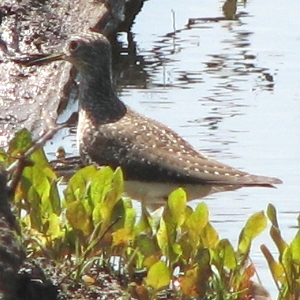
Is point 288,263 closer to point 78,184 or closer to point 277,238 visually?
point 277,238

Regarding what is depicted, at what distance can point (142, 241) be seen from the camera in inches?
201

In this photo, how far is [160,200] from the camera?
680 centimetres

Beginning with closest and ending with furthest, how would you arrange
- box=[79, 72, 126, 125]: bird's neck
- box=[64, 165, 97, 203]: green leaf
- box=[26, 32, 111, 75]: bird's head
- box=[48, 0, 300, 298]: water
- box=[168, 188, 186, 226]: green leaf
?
box=[168, 188, 186, 226]: green leaf, box=[64, 165, 97, 203]: green leaf, box=[79, 72, 126, 125]: bird's neck, box=[48, 0, 300, 298]: water, box=[26, 32, 111, 75]: bird's head

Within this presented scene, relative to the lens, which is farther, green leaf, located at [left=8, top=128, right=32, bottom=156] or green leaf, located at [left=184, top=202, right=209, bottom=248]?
green leaf, located at [left=8, top=128, right=32, bottom=156]

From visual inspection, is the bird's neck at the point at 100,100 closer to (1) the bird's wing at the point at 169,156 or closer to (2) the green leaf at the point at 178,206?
(1) the bird's wing at the point at 169,156

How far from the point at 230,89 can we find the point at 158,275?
16.4 ft

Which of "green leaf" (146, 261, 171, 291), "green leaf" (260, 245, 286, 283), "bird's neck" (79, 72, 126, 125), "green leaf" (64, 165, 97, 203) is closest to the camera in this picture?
"green leaf" (146, 261, 171, 291)

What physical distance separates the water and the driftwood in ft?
1.17

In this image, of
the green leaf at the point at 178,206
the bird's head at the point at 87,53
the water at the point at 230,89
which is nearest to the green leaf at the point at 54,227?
the green leaf at the point at 178,206

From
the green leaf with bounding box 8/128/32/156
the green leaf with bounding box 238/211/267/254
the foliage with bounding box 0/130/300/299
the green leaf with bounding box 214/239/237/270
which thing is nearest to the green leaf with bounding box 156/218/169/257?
the foliage with bounding box 0/130/300/299

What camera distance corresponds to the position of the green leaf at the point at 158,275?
187 inches

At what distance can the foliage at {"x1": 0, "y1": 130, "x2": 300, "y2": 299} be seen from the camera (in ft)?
16.1

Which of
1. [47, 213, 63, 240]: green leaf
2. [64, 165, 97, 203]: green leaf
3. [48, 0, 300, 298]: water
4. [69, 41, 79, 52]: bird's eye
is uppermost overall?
[64, 165, 97, 203]: green leaf

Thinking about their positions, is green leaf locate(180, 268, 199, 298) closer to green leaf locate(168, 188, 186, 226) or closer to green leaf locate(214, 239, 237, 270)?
green leaf locate(214, 239, 237, 270)
